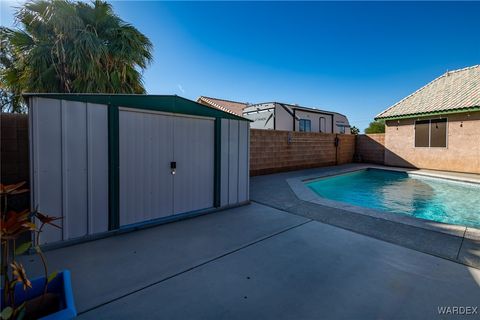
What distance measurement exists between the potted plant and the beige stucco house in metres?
13.7

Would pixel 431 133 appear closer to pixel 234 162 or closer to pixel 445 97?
pixel 445 97

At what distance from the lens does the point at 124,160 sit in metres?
3.64

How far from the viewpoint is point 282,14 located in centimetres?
814

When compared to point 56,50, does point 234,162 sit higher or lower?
lower

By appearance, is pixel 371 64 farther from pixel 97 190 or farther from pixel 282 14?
pixel 97 190

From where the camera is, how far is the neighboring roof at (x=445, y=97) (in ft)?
33.8

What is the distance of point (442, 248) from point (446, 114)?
10.7 meters

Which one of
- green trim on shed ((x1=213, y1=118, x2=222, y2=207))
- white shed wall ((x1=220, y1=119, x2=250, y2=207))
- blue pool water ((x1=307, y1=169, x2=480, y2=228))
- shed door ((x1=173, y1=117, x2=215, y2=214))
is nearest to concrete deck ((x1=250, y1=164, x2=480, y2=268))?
white shed wall ((x1=220, y1=119, x2=250, y2=207))

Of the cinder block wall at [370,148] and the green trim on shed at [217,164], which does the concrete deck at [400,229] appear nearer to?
the green trim on shed at [217,164]

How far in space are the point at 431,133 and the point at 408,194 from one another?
19.5 feet

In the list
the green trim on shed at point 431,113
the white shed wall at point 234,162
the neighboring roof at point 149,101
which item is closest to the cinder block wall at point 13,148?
the neighboring roof at point 149,101

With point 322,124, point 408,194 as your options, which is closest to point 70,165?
point 408,194

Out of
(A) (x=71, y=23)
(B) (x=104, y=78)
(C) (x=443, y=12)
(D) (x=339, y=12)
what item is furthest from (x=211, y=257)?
(C) (x=443, y=12)

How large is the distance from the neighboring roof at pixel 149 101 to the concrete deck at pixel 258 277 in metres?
2.00
